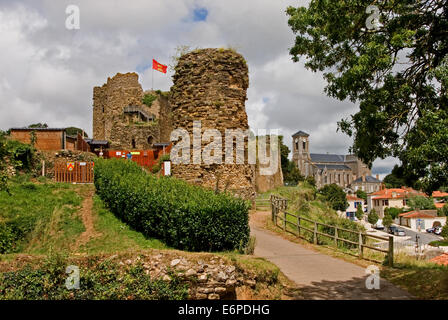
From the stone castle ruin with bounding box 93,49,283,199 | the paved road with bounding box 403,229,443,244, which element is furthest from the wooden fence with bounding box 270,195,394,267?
the paved road with bounding box 403,229,443,244

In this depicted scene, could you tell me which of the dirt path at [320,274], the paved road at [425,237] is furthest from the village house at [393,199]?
the dirt path at [320,274]

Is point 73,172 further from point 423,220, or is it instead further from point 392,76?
point 423,220

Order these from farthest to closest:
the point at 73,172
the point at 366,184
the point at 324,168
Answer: the point at 324,168
the point at 366,184
the point at 73,172

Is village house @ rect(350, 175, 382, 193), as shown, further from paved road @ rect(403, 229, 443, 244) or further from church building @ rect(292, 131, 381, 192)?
paved road @ rect(403, 229, 443, 244)

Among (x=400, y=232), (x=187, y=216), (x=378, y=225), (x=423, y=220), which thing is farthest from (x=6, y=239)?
(x=378, y=225)

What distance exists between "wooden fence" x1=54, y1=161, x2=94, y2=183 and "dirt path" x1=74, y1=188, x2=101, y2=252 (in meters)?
2.83

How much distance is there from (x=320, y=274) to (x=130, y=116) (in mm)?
34343

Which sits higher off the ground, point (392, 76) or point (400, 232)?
point (392, 76)

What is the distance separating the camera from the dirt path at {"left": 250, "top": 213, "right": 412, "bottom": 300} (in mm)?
8492

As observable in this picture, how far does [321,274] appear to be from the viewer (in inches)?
404

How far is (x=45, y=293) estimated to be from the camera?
24.7 ft

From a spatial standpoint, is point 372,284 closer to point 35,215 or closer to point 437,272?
point 437,272

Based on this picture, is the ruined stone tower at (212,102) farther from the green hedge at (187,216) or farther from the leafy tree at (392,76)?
the leafy tree at (392,76)
